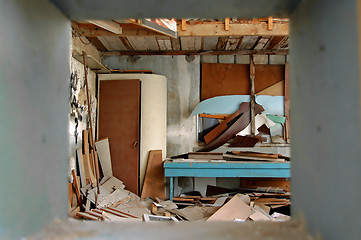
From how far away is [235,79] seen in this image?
5246 mm

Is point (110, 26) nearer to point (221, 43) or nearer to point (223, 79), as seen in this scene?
point (221, 43)

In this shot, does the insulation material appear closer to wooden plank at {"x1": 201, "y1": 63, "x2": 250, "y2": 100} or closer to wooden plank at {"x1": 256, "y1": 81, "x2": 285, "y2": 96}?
wooden plank at {"x1": 201, "y1": 63, "x2": 250, "y2": 100}

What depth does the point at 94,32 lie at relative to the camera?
3.73 metres

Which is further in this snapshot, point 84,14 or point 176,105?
point 176,105

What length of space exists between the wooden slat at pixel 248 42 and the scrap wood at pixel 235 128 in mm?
961

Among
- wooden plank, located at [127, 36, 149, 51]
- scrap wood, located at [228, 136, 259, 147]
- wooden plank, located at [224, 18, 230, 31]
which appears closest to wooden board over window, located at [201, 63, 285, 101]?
scrap wood, located at [228, 136, 259, 147]

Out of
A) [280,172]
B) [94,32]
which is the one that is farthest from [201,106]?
[94,32]

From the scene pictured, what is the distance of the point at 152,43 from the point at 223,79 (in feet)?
4.50

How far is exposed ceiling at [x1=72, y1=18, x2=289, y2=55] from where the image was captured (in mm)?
3684

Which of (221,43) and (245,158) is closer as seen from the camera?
(245,158)
